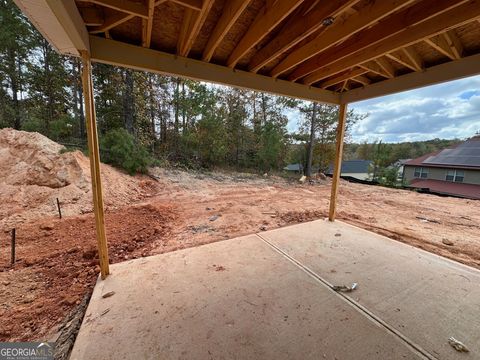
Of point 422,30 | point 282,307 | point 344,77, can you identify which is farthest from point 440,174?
point 282,307

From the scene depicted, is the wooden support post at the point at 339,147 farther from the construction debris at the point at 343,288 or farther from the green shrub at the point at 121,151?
the green shrub at the point at 121,151

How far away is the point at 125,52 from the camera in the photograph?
1.99m

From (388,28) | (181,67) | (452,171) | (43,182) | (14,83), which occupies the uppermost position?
(14,83)

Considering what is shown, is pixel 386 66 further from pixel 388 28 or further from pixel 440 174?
pixel 440 174

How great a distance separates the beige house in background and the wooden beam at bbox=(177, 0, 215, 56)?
44.6 ft

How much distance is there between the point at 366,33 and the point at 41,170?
691 centimetres

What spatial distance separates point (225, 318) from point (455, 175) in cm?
1730

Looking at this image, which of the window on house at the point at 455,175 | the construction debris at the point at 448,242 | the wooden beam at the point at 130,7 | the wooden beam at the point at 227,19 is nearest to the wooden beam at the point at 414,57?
the wooden beam at the point at 227,19

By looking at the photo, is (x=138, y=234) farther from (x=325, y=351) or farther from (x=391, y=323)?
(x=391, y=323)

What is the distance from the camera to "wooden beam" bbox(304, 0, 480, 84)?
4.90ft

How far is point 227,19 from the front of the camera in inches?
64.9

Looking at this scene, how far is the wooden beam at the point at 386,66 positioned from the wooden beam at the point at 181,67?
93cm

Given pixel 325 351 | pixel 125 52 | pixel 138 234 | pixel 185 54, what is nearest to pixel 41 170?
pixel 138 234

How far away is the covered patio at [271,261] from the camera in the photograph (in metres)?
1.43
